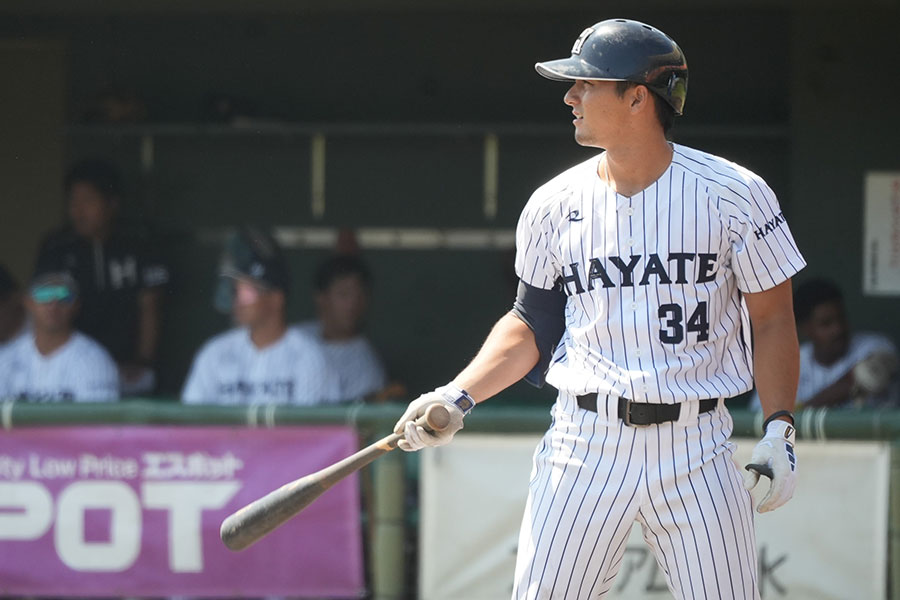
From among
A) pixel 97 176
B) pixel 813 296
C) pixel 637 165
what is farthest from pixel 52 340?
pixel 637 165

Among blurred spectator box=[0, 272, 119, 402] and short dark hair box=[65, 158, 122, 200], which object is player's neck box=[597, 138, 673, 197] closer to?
blurred spectator box=[0, 272, 119, 402]

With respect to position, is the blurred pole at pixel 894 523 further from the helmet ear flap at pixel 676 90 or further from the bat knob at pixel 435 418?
the bat knob at pixel 435 418

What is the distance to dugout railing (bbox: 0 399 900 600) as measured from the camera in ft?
13.1

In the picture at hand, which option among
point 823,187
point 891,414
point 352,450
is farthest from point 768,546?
point 823,187

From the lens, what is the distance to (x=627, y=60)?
8.48 feet

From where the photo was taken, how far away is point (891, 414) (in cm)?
401

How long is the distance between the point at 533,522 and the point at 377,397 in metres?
2.68

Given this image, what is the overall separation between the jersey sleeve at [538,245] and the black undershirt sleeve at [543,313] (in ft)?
0.08

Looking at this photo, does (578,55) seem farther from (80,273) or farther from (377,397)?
(80,273)

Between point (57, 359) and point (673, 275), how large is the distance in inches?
131

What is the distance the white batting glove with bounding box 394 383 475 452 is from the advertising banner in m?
1.46

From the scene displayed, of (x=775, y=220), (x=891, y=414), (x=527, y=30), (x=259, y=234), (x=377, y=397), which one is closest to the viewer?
(x=775, y=220)

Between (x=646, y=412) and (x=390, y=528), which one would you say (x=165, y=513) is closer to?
(x=390, y=528)

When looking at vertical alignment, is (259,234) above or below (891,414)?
above
